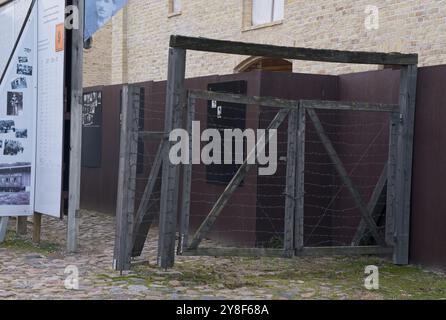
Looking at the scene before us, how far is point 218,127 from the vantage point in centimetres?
1019

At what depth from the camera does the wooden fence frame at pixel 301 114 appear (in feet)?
25.2

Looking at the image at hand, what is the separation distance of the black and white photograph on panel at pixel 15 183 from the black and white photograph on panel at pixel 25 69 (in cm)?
118

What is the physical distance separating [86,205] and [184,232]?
6908 mm

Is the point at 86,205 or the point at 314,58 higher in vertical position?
the point at 314,58

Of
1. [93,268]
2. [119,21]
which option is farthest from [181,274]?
[119,21]

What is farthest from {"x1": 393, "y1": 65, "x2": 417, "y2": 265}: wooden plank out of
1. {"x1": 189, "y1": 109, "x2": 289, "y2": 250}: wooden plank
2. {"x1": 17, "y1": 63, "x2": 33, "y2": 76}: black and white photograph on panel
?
{"x1": 17, "y1": 63, "x2": 33, "y2": 76}: black and white photograph on panel

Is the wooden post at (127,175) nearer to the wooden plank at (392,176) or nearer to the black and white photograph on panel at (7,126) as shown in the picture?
the black and white photograph on panel at (7,126)

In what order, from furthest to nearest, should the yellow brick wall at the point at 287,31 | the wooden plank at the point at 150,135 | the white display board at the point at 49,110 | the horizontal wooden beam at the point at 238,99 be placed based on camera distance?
the yellow brick wall at the point at 287,31, the white display board at the point at 49,110, the wooden plank at the point at 150,135, the horizontal wooden beam at the point at 238,99

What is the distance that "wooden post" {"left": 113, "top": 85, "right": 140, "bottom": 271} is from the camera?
7.77 meters

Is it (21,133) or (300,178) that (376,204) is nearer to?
(300,178)

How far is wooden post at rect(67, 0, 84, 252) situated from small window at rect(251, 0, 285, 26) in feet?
19.4

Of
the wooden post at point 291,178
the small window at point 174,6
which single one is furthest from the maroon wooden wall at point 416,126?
the small window at point 174,6

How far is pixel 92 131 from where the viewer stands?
14.1 meters
